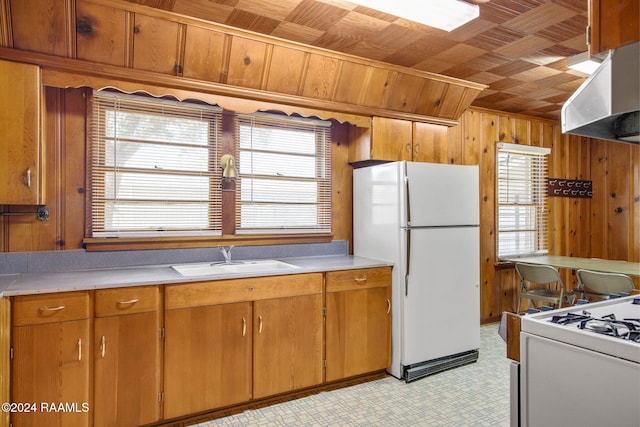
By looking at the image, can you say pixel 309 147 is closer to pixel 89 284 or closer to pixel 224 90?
pixel 224 90

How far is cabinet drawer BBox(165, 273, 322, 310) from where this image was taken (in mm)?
2373

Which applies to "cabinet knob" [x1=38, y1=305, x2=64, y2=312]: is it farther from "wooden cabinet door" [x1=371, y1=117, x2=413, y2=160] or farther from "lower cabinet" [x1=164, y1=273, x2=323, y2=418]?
"wooden cabinet door" [x1=371, y1=117, x2=413, y2=160]

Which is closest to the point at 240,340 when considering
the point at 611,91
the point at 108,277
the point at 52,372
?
the point at 108,277

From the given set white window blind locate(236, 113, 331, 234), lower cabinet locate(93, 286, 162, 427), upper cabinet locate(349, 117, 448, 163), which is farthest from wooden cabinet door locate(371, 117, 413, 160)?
lower cabinet locate(93, 286, 162, 427)

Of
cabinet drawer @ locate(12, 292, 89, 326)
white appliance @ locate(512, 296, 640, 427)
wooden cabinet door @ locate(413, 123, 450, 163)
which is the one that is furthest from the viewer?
wooden cabinet door @ locate(413, 123, 450, 163)

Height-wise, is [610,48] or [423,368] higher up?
[610,48]

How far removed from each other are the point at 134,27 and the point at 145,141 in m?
0.76

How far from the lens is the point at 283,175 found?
10.9ft

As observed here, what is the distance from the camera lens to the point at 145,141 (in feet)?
9.16

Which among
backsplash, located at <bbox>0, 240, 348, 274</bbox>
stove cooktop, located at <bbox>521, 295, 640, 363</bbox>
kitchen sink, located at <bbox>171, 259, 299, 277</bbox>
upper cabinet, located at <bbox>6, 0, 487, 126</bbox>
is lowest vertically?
stove cooktop, located at <bbox>521, 295, 640, 363</bbox>

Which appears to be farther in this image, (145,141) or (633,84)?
(145,141)

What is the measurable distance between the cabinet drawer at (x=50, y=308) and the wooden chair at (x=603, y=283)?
3772 mm

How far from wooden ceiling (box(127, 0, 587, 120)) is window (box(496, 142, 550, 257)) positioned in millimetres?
1250

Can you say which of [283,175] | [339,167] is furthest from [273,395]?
[339,167]
